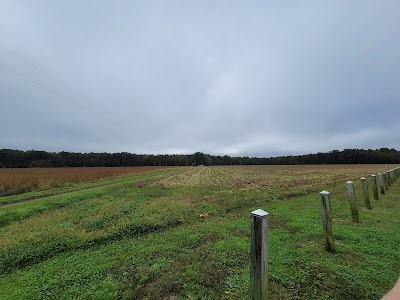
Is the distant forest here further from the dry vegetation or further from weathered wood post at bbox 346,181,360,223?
weathered wood post at bbox 346,181,360,223

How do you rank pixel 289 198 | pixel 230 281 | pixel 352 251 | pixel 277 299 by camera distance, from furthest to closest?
pixel 289 198 < pixel 352 251 < pixel 230 281 < pixel 277 299

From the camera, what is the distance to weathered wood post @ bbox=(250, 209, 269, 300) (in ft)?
8.52

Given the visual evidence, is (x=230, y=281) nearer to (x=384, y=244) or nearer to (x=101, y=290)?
(x=101, y=290)

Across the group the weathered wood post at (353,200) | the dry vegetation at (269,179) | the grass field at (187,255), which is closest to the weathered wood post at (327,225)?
the grass field at (187,255)

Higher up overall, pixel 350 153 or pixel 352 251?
pixel 350 153

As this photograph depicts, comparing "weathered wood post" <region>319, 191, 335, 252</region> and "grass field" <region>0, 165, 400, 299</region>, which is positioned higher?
"weathered wood post" <region>319, 191, 335, 252</region>

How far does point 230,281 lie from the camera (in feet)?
11.8

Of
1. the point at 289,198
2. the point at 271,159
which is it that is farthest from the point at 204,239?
the point at 271,159

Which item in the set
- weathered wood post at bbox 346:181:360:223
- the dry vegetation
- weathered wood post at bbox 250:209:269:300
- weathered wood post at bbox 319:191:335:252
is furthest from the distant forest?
weathered wood post at bbox 346:181:360:223

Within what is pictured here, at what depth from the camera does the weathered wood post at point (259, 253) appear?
2.60m

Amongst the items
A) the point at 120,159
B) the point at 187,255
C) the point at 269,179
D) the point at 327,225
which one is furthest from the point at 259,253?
the point at 120,159

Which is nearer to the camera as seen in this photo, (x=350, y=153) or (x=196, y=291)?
(x=196, y=291)

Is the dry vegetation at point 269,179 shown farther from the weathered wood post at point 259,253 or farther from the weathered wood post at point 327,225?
the weathered wood post at point 259,253

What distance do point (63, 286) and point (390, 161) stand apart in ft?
322
